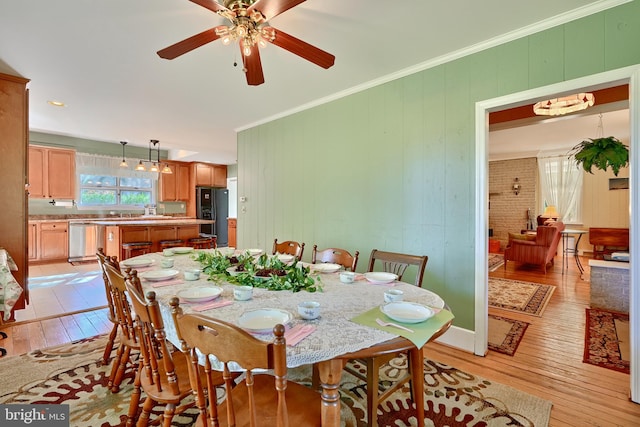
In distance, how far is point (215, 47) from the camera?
248 cm

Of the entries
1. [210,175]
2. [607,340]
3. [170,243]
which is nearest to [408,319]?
[607,340]

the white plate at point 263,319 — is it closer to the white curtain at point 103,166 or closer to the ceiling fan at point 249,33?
the ceiling fan at point 249,33

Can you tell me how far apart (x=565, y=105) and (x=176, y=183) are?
789cm

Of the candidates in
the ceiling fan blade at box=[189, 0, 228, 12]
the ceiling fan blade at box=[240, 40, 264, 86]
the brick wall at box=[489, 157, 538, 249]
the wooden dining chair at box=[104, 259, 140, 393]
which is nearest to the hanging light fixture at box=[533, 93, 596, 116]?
the ceiling fan blade at box=[240, 40, 264, 86]

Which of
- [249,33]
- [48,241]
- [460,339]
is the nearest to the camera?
[249,33]

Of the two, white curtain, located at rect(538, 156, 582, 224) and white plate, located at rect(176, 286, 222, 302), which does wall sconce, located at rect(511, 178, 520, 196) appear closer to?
white curtain, located at rect(538, 156, 582, 224)

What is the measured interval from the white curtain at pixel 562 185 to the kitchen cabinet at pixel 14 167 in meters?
9.94

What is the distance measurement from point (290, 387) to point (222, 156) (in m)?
6.87

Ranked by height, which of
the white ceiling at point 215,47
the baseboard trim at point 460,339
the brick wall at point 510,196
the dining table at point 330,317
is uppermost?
the white ceiling at point 215,47

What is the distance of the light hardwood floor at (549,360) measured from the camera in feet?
5.92

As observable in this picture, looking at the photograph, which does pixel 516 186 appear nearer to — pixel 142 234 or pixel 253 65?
pixel 253 65

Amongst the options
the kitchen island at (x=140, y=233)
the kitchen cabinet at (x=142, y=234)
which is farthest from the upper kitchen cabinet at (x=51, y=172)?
the kitchen cabinet at (x=142, y=234)

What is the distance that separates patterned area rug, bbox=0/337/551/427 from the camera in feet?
5.57

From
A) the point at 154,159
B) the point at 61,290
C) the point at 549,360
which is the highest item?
the point at 154,159
